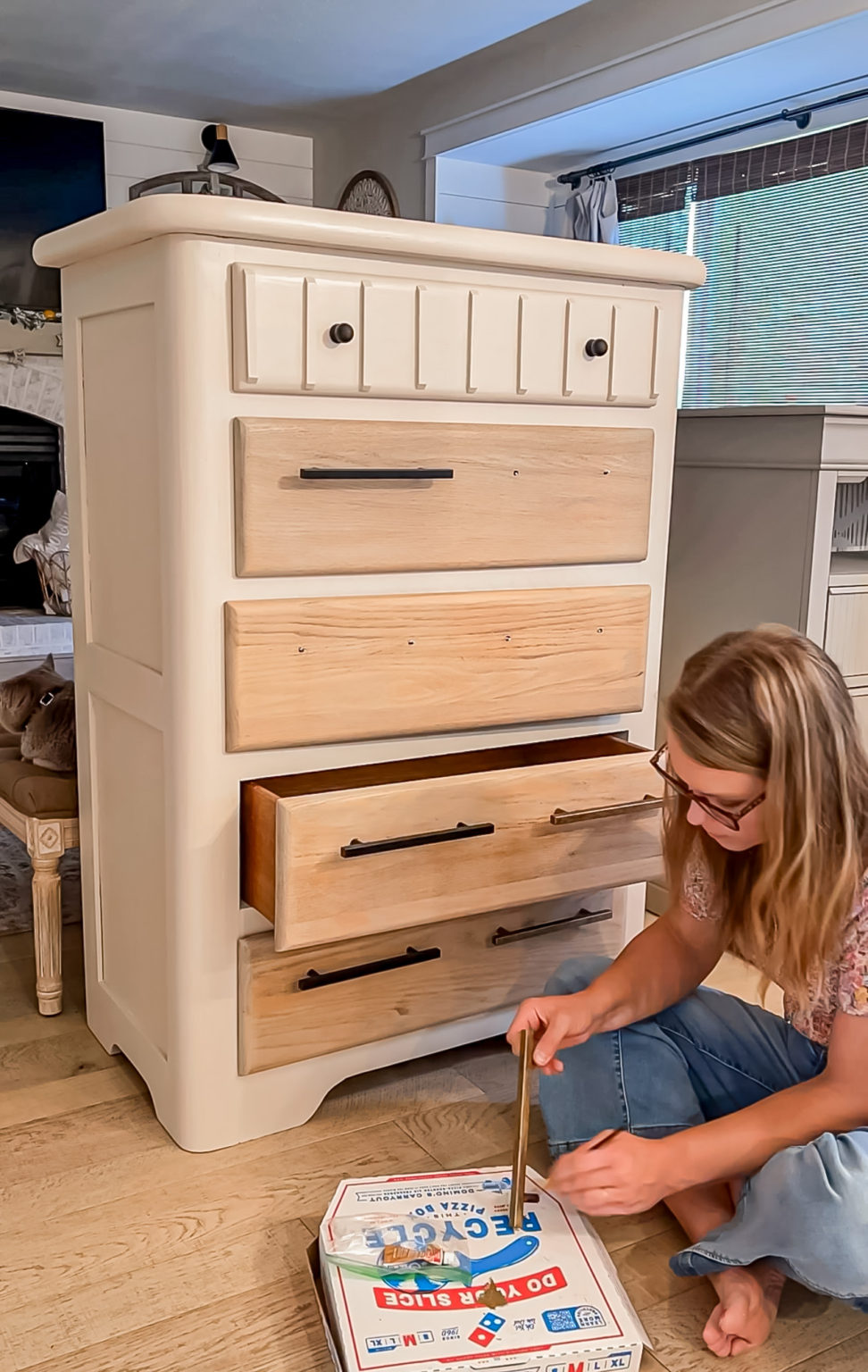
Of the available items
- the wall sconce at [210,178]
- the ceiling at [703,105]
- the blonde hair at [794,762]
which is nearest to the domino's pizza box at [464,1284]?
the blonde hair at [794,762]

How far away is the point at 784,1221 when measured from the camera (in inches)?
42.8

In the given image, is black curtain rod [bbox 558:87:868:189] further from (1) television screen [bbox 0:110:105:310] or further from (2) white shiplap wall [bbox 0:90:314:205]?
(1) television screen [bbox 0:110:105:310]

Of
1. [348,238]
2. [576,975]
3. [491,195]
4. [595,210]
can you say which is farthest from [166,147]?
[576,975]

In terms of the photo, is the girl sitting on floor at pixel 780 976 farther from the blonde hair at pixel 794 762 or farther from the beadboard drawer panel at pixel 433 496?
the beadboard drawer panel at pixel 433 496

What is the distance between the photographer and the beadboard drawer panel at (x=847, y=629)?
212 cm

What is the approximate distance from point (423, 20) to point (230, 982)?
3.08 meters

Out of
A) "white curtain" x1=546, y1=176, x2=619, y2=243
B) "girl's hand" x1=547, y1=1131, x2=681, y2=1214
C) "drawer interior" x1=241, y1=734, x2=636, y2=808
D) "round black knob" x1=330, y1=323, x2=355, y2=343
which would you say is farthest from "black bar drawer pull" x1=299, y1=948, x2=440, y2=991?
"white curtain" x1=546, y1=176, x2=619, y2=243

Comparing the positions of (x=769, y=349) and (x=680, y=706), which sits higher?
(x=769, y=349)

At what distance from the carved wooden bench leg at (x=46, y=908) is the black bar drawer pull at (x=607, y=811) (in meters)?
0.76

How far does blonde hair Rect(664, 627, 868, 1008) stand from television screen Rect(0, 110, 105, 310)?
3.69 metres

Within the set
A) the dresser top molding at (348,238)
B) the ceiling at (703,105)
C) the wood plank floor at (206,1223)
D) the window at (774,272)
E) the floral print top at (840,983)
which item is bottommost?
→ the wood plank floor at (206,1223)

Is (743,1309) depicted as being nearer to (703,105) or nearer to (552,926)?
(552,926)

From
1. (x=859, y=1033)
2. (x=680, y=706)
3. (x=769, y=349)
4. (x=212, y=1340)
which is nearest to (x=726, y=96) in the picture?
(x=769, y=349)

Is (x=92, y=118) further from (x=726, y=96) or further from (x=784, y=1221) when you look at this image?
(x=784, y=1221)
